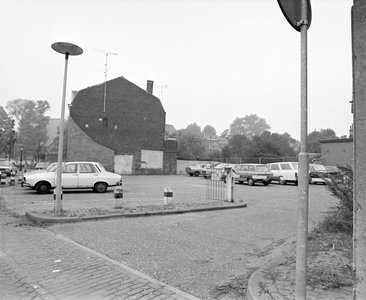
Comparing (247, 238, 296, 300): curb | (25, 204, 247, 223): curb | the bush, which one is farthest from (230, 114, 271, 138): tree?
(247, 238, 296, 300): curb

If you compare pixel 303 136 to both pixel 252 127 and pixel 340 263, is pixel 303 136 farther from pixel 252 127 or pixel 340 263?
pixel 252 127

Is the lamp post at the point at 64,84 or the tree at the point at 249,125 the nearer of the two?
the lamp post at the point at 64,84

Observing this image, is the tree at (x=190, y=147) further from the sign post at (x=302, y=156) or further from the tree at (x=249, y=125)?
the sign post at (x=302, y=156)

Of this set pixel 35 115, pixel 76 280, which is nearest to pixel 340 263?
pixel 76 280

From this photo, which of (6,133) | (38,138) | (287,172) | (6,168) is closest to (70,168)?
(6,168)

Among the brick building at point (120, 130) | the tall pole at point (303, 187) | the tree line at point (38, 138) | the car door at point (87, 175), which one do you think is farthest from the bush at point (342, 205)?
the tree line at point (38, 138)

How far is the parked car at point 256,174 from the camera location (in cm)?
2194

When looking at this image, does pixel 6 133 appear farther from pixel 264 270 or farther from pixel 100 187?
pixel 264 270

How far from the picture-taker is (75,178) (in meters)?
14.3

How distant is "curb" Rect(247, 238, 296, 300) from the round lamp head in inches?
275

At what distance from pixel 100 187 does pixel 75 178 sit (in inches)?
50.1

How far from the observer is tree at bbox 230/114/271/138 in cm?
9794

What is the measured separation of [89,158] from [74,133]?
3.40 meters

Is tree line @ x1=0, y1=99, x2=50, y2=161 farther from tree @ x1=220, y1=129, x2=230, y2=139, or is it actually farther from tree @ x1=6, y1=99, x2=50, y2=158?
tree @ x1=220, y1=129, x2=230, y2=139
